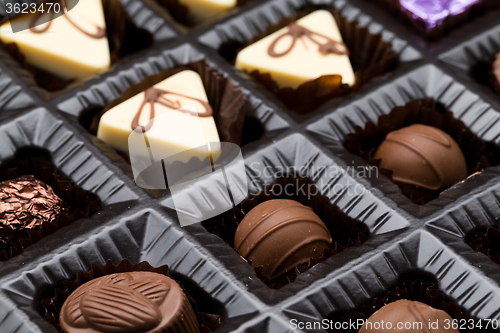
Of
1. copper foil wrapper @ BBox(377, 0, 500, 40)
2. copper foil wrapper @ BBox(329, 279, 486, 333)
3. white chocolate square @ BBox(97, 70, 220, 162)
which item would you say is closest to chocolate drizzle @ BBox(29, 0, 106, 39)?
white chocolate square @ BBox(97, 70, 220, 162)

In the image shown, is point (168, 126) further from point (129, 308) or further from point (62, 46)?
point (129, 308)

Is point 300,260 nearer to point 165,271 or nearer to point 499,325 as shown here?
point 165,271

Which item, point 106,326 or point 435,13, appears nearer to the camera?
point 106,326

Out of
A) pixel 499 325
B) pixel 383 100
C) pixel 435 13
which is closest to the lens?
pixel 499 325

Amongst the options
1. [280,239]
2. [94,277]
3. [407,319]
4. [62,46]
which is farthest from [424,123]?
[62,46]

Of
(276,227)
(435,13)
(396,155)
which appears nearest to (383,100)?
(396,155)

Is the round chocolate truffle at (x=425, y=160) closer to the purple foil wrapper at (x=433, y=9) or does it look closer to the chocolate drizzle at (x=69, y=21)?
the purple foil wrapper at (x=433, y=9)

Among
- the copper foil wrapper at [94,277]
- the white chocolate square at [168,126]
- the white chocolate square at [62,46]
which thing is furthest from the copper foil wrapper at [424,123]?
the white chocolate square at [62,46]
